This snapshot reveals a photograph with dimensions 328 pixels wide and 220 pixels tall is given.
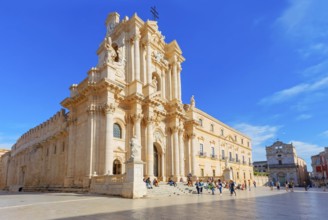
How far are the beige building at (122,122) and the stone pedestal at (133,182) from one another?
4.91m

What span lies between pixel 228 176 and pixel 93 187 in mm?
16215

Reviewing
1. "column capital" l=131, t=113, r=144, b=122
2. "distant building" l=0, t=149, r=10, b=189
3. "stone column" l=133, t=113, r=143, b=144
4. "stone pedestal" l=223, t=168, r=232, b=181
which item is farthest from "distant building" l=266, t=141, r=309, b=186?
"distant building" l=0, t=149, r=10, b=189

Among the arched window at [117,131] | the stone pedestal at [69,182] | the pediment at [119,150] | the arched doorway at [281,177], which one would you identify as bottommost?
the arched doorway at [281,177]

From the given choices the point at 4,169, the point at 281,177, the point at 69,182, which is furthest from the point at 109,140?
the point at 281,177

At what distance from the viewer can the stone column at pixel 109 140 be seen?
20844 mm

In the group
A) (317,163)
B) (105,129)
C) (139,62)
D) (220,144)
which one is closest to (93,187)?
(105,129)

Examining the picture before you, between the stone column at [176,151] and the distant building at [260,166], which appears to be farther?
the distant building at [260,166]

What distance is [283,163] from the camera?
2808 inches

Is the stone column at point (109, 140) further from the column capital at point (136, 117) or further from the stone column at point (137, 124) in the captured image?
the stone column at point (137, 124)

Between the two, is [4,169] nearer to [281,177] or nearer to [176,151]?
[176,151]

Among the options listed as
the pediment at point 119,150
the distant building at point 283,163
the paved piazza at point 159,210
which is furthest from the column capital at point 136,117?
the distant building at point 283,163

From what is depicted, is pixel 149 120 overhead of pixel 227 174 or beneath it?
overhead

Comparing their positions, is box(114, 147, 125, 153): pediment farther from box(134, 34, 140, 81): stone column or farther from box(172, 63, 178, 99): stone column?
box(172, 63, 178, 99): stone column

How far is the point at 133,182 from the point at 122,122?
9.19 meters
